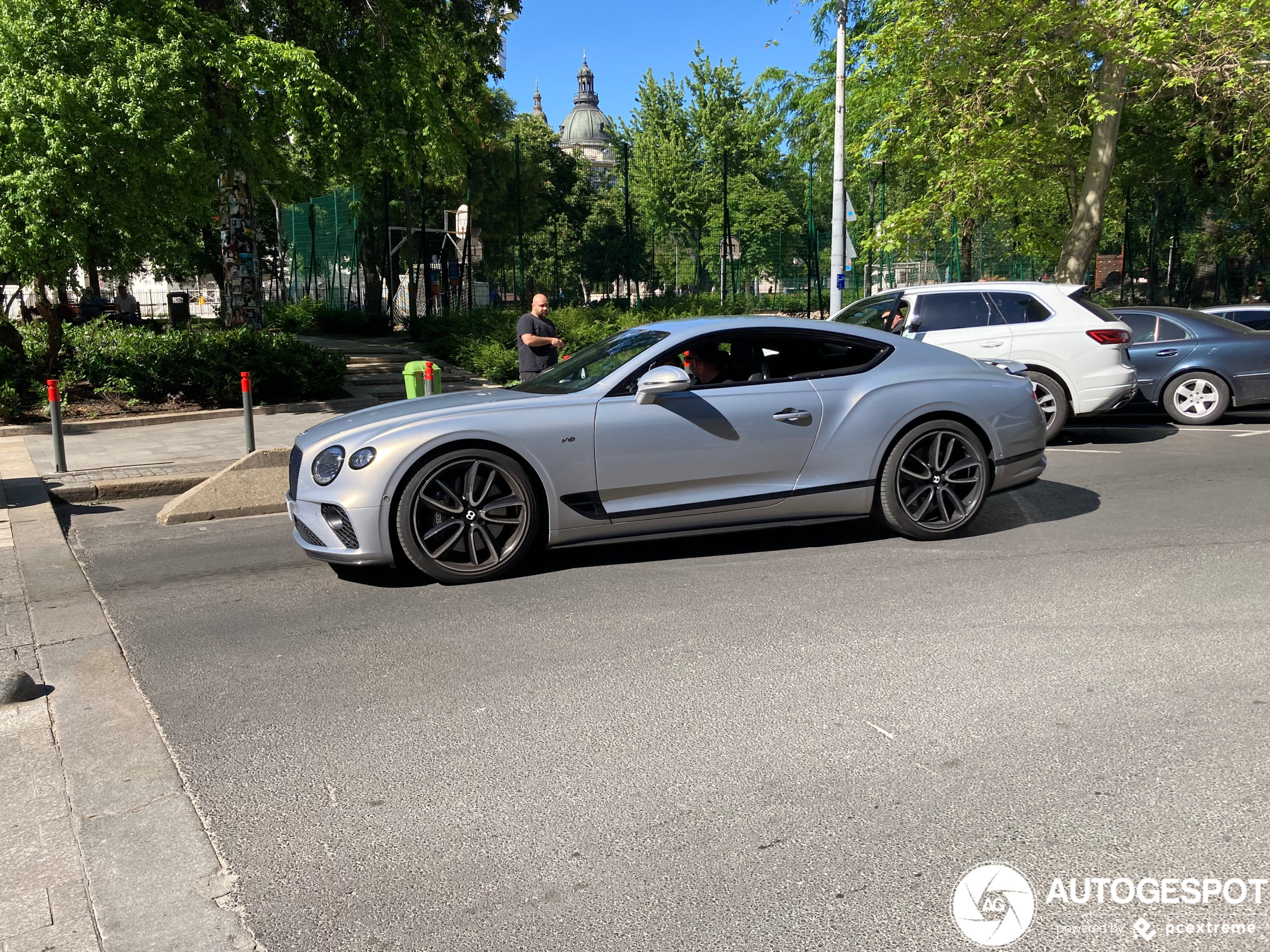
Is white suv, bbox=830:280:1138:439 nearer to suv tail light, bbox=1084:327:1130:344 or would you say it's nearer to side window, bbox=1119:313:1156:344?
suv tail light, bbox=1084:327:1130:344

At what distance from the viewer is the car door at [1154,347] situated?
41.2ft

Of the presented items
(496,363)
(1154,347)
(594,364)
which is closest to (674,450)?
(594,364)

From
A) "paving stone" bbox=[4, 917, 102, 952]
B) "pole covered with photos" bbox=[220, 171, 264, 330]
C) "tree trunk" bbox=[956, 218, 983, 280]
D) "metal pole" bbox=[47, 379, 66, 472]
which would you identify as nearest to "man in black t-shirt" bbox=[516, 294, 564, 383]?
"metal pole" bbox=[47, 379, 66, 472]

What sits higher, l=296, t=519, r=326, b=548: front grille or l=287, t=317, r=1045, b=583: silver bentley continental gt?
l=287, t=317, r=1045, b=583: silver bentley continental gt

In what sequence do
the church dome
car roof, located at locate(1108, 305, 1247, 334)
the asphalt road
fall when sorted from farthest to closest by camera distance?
the church dome
car roof, located at locate(1108, 305, 1247, 334)
the asphalt road

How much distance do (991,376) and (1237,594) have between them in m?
2.10

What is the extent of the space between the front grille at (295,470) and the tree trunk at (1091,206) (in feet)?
57.9

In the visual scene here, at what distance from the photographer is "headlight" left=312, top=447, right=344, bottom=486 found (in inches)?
229

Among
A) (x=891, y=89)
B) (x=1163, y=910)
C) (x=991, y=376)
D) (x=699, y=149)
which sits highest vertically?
(x=699, y=149)

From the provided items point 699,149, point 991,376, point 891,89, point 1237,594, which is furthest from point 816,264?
point 1237,594

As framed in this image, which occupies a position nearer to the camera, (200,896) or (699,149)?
(200,896)

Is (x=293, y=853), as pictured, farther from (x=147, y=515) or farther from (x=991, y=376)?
(x=147, y=515)

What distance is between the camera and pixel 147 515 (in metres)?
8.96

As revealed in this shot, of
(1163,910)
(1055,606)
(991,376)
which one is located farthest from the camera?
(991,376)
